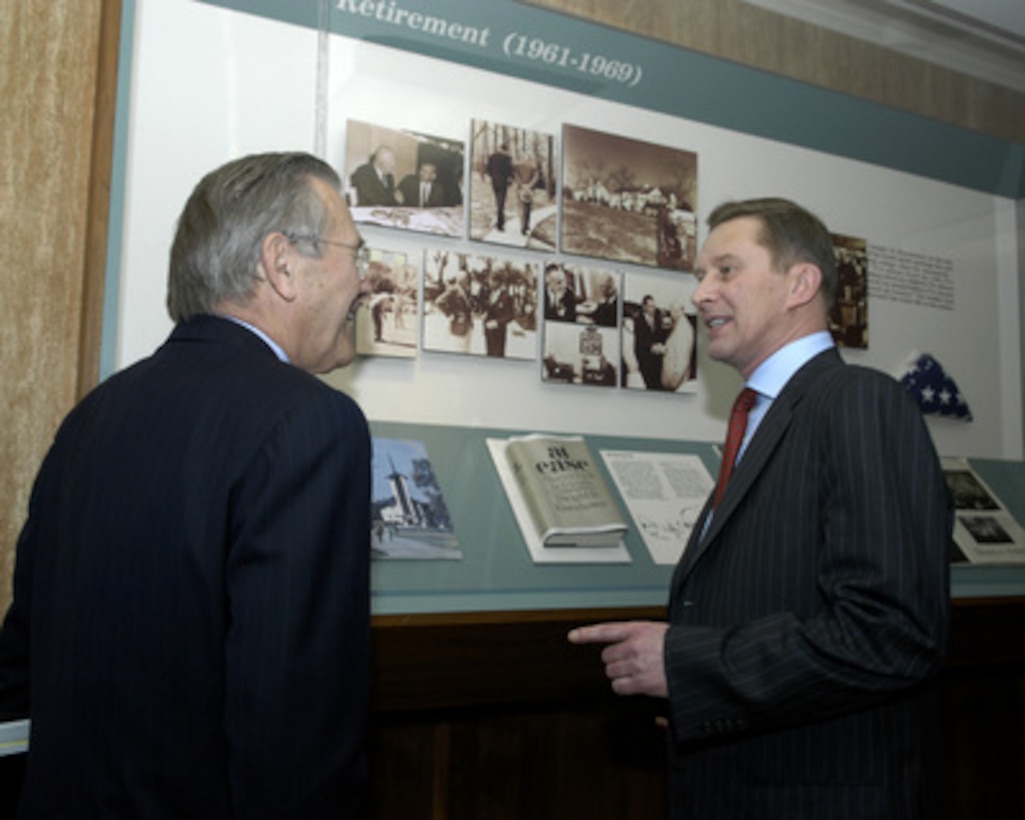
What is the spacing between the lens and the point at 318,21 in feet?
9.58

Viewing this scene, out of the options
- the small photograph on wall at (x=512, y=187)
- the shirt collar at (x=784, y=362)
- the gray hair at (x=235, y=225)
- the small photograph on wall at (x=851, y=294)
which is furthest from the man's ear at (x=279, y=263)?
the small photograph on wall at (x=851, y=294)

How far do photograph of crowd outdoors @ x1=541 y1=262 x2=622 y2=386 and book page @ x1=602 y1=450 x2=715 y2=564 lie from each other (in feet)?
0.92

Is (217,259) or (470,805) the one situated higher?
(217,259)

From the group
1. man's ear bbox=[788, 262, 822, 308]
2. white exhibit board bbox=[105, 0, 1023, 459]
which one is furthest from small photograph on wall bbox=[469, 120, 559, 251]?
man's ear bbox=[788, 262, 822, 308]

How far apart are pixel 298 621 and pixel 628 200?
2.40 m

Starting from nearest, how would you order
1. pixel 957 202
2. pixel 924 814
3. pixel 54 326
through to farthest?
pixel 924 814 < pixel 54 326 < pixel 957 202

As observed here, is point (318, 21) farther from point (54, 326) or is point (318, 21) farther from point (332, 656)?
point (332, 656)

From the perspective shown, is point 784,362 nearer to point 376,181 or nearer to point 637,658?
point 637,658

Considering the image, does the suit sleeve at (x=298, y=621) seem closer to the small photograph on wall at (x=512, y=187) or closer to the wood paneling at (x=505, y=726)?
the wood paneling at (x=505, y=726)

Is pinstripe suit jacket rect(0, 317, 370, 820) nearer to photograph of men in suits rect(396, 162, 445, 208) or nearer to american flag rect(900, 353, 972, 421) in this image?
photograph of men in suits rect(396, 162, 445, 208)

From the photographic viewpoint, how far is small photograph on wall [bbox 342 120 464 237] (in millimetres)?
2928

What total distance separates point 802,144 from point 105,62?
2.45 metres

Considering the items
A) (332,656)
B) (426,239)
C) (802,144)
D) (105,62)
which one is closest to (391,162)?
(426,239)

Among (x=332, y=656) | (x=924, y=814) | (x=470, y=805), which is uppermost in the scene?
(x=332, y=656)
